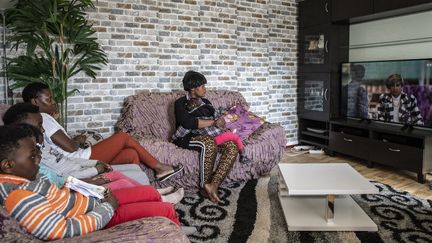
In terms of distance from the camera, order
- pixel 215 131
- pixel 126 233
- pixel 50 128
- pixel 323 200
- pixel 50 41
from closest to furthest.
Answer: pixel 126 233, pixel 50 128, pixel 323 200, pixel 50 41, pixel 215 131

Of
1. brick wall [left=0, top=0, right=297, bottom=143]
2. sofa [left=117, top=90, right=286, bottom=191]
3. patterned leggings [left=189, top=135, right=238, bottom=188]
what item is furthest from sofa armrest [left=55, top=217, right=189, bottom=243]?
brick wall [left=0, top=0, right=297, bottom=143]

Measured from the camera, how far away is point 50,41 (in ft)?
9.25

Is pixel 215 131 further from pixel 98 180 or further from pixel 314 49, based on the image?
pixel 314 49

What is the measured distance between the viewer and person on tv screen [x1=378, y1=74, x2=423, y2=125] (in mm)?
3451

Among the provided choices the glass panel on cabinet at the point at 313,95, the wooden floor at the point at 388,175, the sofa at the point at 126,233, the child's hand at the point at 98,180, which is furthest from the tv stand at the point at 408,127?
the sofa at the point at 126,233

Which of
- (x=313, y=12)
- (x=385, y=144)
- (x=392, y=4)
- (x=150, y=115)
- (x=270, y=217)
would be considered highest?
(x=313, y=12)

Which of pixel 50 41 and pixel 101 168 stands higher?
pixel 50 41

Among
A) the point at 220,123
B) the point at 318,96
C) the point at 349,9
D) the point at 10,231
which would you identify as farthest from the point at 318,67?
the point at 10,231

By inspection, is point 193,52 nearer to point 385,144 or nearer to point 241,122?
point 241,122

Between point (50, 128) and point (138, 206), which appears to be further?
point (50, 128)

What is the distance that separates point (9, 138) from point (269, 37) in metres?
3.98

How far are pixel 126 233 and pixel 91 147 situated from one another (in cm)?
154

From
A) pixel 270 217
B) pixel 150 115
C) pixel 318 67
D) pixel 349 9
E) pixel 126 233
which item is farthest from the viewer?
pixel 318 67

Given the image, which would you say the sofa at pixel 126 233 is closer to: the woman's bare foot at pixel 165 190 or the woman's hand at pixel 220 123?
the woman's bare foot at pixel 165 190
